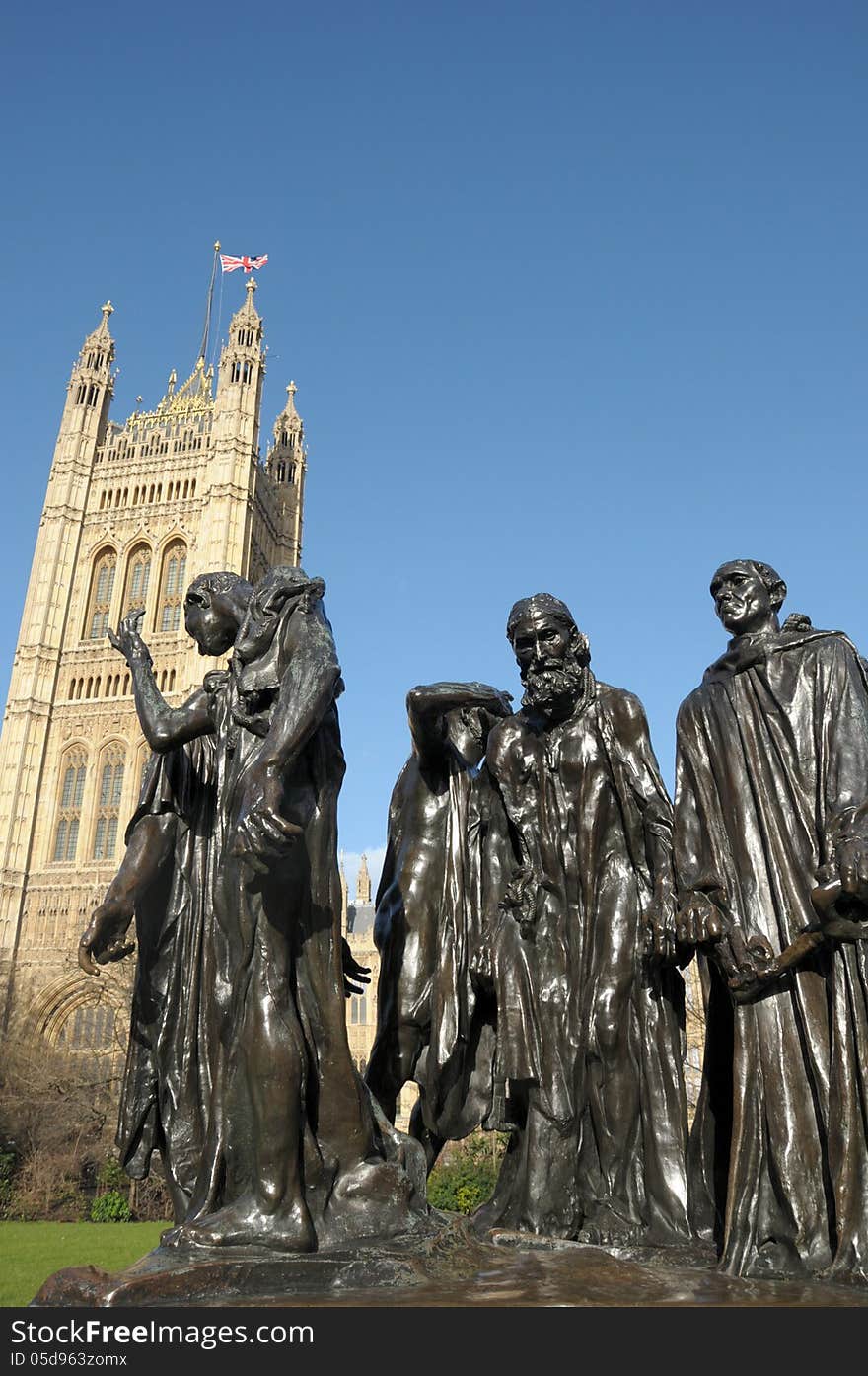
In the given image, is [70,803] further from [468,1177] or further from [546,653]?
[546,653]

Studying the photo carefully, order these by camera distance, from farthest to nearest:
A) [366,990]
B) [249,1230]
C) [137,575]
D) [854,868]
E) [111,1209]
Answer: [137,575], [366,990], [111,1209], [854,868], [249,1230]

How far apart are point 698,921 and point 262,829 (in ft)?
5.47

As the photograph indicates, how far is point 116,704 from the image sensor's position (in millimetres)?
64625

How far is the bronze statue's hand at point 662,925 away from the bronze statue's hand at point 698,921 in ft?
0.25

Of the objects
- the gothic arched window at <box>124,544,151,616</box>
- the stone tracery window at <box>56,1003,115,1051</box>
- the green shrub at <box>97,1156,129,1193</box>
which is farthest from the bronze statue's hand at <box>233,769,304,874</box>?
the gothic arched window at <box>124,544,151,616</box>

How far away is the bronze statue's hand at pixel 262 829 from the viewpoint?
→ 363 centimetres

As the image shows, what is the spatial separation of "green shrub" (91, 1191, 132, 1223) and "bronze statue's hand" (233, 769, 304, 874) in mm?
25744

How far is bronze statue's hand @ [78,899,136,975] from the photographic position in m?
4.26

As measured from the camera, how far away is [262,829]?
3.64 metres

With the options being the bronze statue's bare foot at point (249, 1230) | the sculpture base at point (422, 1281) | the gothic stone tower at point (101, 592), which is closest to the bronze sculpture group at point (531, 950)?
the bronze statue's bare foot at point (249, 1230)

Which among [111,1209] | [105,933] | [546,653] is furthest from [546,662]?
[111,1209]

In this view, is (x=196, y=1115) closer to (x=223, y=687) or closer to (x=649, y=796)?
(x=223, y=687)

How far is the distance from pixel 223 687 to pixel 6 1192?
29.1 meters

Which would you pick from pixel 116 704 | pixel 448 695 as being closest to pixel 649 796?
pixel 448 695
